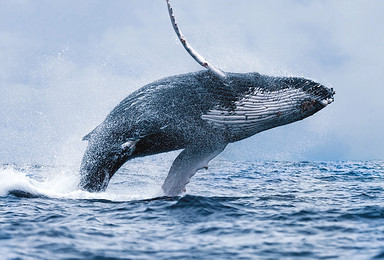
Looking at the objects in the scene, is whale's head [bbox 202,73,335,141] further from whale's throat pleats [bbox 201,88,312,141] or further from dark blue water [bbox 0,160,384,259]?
dark blue water [bbox 0,160,384,259]

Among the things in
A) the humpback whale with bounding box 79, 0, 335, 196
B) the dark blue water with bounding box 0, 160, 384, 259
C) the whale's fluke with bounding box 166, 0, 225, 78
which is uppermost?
the whale's fluke with bounding box 166, 0, 225, 78

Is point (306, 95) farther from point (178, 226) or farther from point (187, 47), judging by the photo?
point (178, 226)

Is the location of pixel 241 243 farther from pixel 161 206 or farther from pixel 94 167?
pixel 94 167

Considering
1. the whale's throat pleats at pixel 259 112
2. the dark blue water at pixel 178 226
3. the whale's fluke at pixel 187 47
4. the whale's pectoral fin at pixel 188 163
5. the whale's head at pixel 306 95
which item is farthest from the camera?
the whale's head at pixel 306 95

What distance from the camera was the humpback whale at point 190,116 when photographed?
8.95 metres

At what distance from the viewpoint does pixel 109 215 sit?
7.55 meters

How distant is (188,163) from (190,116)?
3.53 ft

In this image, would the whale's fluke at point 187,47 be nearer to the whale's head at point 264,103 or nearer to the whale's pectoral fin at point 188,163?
the whale's head at point 264,103

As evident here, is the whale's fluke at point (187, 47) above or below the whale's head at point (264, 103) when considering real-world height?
above

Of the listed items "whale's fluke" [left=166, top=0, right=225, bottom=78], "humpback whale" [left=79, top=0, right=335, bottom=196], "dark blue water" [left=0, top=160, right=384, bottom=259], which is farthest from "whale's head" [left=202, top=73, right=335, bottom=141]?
"dark blue water" [left=0, top=160, right=384, bottom=259]

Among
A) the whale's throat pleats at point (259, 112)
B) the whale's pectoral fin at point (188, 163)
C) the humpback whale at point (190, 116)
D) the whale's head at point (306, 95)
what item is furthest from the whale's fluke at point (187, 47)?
the whale's head at point (306, 95)

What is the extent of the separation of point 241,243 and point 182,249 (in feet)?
2.67

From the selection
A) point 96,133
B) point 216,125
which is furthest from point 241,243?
point 96,133

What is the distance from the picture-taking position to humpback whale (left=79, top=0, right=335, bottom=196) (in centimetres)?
895
